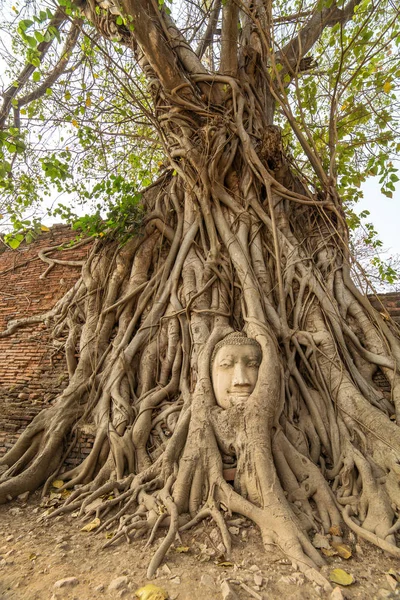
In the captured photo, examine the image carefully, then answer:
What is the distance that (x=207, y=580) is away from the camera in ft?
5.07

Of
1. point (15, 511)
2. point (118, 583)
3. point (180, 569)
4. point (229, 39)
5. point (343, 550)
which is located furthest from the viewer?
point (229, 39)

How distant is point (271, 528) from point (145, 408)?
4.41 feet

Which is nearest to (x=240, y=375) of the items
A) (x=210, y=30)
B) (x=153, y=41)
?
(x=153, y=41)

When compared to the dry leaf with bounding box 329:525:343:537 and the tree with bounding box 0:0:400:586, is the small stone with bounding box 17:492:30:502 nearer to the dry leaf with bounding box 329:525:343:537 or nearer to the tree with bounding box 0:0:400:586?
the tree with bounding box 0:0:400:586

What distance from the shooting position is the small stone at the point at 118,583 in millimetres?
1497

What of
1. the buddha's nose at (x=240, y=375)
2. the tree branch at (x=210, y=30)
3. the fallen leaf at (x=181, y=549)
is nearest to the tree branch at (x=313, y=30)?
the tree branch at (x=210, y=30)

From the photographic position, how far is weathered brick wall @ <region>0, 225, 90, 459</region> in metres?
3.45

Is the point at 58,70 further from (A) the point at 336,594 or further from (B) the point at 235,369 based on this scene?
(A) the point at 336,594

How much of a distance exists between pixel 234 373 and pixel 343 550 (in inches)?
46.6

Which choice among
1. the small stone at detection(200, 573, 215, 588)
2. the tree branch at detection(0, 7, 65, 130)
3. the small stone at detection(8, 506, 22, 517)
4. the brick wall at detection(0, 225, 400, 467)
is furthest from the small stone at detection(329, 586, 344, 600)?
the tree branch at detection(0, 7, 65, 130)

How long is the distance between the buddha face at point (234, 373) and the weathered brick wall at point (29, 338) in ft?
4.36

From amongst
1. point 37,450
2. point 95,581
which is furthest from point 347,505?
point 37,450

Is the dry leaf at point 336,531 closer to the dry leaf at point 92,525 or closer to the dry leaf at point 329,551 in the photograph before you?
the dry leaf at point 329,551

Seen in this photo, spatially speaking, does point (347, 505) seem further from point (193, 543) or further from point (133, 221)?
point (133, 221)
